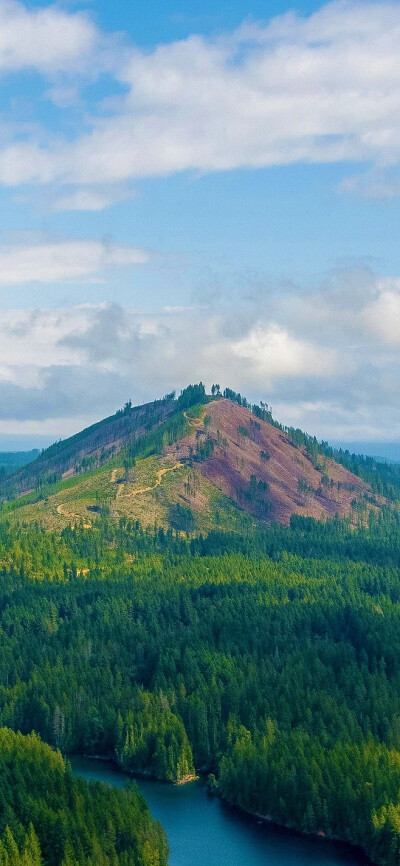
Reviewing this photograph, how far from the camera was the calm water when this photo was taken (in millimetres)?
131875

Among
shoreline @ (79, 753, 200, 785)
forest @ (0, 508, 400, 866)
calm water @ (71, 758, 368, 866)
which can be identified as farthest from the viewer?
shoreline @ (79, 753, 200, 785)

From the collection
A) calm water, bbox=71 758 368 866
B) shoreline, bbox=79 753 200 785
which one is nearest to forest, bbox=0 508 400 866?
shoreline, bbox=79 753 200 785

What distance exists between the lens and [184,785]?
159875 mm

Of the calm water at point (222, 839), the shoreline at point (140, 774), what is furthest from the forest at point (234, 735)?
the calm water at point (222, 839)

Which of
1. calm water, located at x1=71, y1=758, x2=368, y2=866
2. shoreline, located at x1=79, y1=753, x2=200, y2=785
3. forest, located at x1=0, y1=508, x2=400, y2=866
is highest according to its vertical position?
forest, located at x1=0, y1=508, x2=400, y2=866

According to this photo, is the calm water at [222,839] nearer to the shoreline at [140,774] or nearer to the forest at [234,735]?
the shoreline at [140,774]

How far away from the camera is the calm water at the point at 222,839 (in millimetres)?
131875

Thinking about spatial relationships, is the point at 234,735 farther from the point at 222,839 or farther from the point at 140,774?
the point at 222,839

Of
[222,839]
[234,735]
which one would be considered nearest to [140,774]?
[234,735]

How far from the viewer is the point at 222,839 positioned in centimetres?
13938

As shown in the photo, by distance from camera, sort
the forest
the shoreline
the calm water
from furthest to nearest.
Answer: the shoreline < the calm water < the forest

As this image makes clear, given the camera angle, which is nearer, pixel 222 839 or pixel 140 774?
pixel 222 839

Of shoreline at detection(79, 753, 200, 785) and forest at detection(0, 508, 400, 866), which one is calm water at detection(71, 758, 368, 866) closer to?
shoreline at detection(79, 753, 200, 785)

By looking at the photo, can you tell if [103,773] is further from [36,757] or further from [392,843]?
[392,843]
